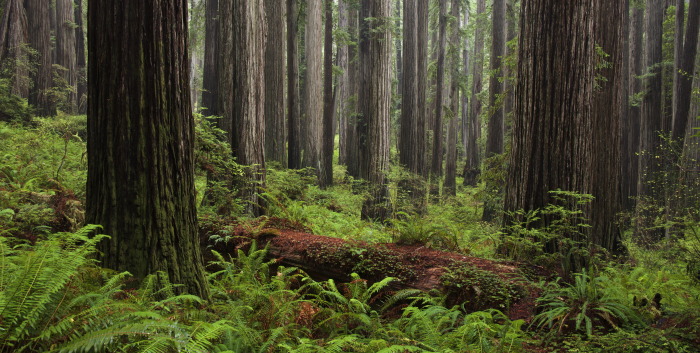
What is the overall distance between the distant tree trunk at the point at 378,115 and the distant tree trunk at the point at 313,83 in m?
4.96

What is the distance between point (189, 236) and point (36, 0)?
17350mm

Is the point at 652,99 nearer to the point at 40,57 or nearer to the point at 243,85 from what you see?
the point at 243,85

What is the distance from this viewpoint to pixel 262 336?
364cm

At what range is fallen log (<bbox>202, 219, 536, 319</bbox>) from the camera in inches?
176

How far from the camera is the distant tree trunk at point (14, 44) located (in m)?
14.9

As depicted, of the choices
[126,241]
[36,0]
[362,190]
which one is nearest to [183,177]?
[126,241]

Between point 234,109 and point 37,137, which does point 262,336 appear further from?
point 37,137

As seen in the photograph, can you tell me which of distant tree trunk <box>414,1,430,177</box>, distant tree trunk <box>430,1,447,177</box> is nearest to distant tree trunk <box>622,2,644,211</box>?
distant tree trunk <box>414,1,430,177</box>

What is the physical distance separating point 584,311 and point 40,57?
62.1ft

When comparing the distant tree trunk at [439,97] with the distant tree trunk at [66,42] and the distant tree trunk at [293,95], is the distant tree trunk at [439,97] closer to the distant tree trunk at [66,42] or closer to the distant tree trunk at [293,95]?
the distant tree trunk at [293,95]

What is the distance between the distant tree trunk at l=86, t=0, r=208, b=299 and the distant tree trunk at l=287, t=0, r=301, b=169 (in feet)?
39.5

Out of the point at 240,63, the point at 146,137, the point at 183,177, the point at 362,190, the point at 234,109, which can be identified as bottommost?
the point at 362,190

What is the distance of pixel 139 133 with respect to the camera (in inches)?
142

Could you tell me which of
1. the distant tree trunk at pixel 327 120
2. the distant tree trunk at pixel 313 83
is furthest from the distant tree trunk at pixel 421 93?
the distant tree trunk at pixel 327 120
